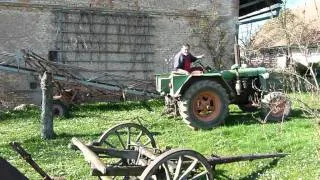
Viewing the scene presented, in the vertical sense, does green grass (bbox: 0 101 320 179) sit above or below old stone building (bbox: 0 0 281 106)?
below

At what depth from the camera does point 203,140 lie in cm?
877

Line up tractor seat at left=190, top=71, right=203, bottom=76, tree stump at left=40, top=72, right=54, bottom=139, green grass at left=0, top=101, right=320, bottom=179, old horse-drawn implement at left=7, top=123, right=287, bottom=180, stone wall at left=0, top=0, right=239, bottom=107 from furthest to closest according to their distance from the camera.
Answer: stone wall at left=0, top=0, right=239, bottom=107 < tractor seat at left=190, top=71, right=203, bottom=76 < tree stump at left=40, top=72, right=54, bottom=139 < green grass at left=0, top=101, right=320, bottom=179 < old horse-drawn implement at left=7, top=123, right=287, bottom=180

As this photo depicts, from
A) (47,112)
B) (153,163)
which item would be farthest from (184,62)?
(153,163)

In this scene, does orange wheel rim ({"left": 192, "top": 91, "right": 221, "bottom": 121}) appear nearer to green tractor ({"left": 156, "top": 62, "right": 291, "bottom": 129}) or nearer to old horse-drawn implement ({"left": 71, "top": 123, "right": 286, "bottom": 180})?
green tractor ({"left": 156, "top": 62, "right": 291, "bottom": 129})

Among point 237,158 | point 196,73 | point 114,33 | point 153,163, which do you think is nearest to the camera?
point 153,163

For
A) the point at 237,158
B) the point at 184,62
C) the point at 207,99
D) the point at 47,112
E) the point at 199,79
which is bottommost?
the point at 237,158

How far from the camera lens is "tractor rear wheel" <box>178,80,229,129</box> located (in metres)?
9.89

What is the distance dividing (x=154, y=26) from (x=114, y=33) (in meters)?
1.62

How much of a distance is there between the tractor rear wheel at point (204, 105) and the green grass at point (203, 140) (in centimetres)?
24

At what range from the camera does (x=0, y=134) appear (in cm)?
1087

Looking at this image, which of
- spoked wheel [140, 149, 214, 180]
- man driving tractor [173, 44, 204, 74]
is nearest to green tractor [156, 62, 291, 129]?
man driving tractor [173, 44, 204, 74]

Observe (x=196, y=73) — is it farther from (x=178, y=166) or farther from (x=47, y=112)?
(x=178, y=166)

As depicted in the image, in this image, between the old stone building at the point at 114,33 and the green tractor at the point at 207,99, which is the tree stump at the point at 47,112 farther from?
the old stone building at the point at 114,33

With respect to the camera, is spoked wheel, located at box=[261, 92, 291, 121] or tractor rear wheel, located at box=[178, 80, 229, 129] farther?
spoked wheel, located at box=[261, 92, 291, 121]
